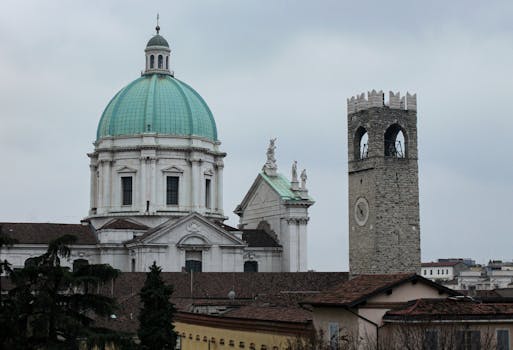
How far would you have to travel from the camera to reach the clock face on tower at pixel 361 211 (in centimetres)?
5388

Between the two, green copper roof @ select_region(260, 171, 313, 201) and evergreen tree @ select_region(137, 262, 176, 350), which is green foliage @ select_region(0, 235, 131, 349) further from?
green copper roof @ select_region(260, 171, 313, 201)

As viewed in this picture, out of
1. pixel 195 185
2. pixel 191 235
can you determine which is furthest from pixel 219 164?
pixel 191 235

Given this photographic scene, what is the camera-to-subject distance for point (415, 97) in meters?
56.5

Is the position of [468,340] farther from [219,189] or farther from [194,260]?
[219,189]

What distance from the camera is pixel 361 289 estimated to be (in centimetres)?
3127

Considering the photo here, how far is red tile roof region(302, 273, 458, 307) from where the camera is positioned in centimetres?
3022

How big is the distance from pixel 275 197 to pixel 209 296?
2624 cm

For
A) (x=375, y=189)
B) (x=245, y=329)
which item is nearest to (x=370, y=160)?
(x=375, y=189)

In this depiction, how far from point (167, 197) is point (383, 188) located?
30095 millimetres

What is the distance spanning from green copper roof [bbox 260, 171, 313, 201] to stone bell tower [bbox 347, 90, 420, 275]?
Answer: 87.0ft

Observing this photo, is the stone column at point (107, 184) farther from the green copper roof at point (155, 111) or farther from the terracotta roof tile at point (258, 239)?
the terracotta roof tile at point (258, 239)

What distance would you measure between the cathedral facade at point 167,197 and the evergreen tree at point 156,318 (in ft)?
127

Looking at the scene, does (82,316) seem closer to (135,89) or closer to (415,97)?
(415,97)

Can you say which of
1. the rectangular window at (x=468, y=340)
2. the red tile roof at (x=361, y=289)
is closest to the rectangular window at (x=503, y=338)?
the rectangular window at (x=468, y=340)
